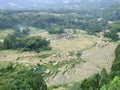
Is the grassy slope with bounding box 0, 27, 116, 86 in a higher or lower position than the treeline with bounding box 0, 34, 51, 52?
lower

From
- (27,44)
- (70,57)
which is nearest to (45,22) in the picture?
(27,44)

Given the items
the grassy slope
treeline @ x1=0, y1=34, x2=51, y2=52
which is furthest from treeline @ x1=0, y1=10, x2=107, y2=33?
treeline @ x1=0, y1=34, x2=51, y2=52

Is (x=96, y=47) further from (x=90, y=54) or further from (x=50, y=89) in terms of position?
(x=50, y=89)

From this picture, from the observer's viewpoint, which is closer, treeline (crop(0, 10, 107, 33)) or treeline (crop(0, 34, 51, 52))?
treeline (crop(0, 34, 51, 52))

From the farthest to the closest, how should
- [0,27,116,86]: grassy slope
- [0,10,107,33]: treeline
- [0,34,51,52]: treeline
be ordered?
[0,10,107,33]: treeline < [0,34,51,52]: treeline < [0,27,116,86]: grassy slope

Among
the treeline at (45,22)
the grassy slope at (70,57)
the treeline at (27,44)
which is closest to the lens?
the grassy slope at (70,57)

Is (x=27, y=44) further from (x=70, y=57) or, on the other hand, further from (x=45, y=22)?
(x=45, y=22)

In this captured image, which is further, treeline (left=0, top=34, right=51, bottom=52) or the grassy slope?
treeline (left=0, top=34, right=51, bottom=52)

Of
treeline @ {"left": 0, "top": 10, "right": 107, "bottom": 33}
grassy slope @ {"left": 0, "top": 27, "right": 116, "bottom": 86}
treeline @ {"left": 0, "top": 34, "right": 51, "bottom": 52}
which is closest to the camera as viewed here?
grassy slope @ {"left": 0, "top": 27, "right": 116, "bottom": 86}

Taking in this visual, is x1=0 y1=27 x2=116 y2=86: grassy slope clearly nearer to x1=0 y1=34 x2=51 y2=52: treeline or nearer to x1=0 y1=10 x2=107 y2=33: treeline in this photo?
x1=0 y1=34 x2=51 y2=52: treeline

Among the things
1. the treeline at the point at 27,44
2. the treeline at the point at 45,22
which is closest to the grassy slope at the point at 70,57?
the treeline at the point at 27,44

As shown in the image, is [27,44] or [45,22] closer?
[27,44]

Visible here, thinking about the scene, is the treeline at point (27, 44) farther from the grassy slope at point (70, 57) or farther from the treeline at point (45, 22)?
the treeline at point (45, 22)

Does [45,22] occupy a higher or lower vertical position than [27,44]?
lower
